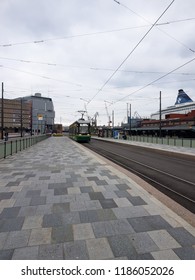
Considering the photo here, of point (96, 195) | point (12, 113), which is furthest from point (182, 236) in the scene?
point (12, 113)

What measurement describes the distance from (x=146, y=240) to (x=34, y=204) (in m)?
2.70

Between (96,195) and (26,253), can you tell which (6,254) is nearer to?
(26,253)

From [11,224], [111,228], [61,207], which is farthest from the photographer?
[61,207]

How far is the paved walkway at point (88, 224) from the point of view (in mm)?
3105

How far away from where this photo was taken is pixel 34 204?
16.2ft

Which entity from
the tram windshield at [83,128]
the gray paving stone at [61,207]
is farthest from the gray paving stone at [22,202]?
the tram windshield at [83,128]

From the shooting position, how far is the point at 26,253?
120 inches

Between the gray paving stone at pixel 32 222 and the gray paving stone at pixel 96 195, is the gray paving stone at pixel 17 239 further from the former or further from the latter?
the gray paving stone at pixel 96 195

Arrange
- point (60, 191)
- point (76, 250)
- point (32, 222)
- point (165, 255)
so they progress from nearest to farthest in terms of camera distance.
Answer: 1. point (165, 255)
2. point (76, 250)
3. point (32, 222)
4. point (60, 191)

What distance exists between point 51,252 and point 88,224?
1000 mm

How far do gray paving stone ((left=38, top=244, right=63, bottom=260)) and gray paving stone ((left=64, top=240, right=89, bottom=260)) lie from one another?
0.08 m

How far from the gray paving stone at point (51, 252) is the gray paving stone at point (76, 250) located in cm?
8
